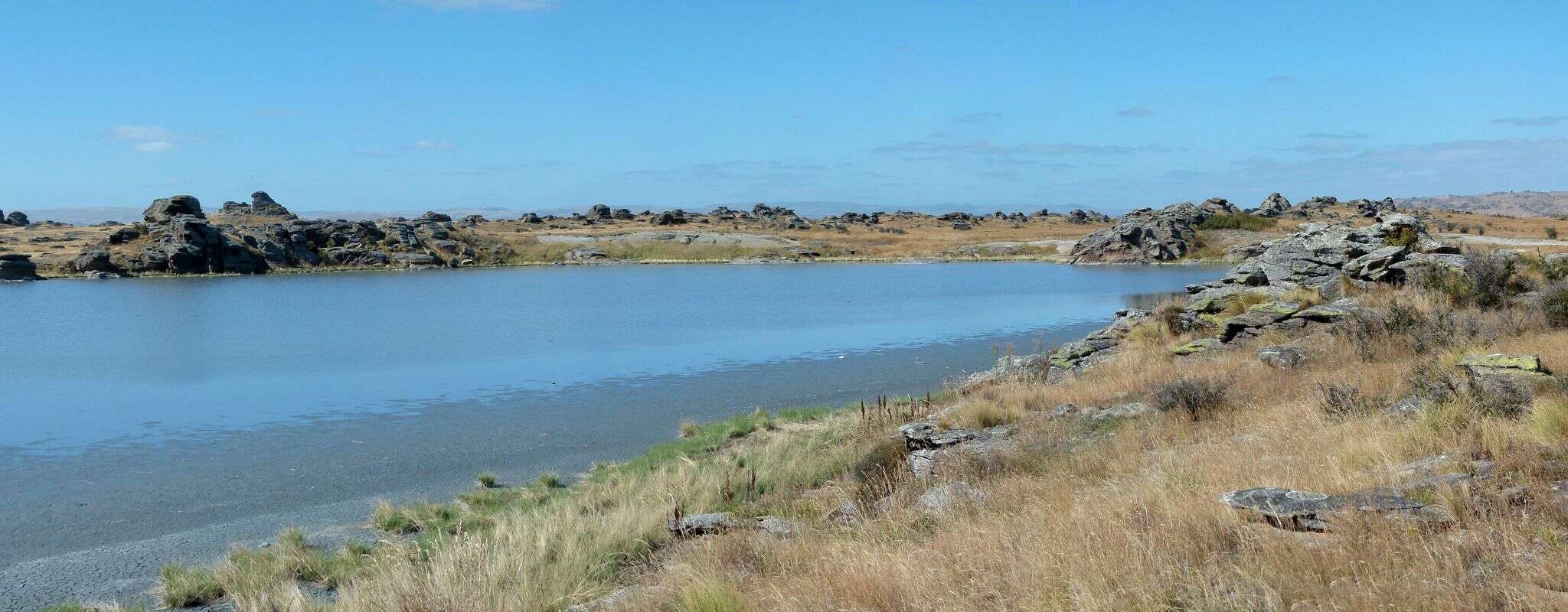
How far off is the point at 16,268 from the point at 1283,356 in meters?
88.5

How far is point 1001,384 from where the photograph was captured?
16297 mm

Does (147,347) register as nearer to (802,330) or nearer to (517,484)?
(802,330)

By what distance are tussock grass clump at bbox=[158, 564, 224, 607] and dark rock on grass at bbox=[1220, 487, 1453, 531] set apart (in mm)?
8750

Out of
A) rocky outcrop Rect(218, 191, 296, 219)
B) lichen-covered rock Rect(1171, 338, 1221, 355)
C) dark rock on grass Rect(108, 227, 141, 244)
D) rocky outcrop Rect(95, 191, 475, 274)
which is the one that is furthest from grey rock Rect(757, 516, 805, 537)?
rocky outcrop Rect(218, 191, 296, 219)

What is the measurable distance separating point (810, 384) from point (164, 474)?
42.3ft

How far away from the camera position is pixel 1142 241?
84.1m

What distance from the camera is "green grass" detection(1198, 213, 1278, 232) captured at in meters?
90.9

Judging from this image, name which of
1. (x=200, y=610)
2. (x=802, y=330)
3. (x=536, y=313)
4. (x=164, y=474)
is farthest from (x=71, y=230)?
(x=200, y=610)

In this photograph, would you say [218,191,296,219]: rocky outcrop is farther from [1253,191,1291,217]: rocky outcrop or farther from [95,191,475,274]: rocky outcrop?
[1253,191,1291,217]: rocky outcrop

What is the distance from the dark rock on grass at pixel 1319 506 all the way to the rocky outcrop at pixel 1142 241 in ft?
267

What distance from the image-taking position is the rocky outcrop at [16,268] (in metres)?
73.6

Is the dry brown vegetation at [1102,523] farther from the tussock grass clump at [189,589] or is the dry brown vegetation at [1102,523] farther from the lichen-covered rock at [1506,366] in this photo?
the lichen-covered rock at [1506,366]

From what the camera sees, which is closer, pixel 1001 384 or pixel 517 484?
pixel 517 484

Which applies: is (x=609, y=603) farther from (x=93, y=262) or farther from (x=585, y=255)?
(x=585, y=255)
